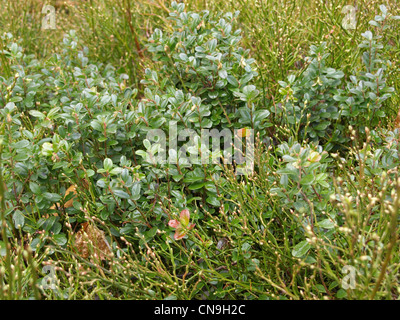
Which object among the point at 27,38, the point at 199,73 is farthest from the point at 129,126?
the point at 27,38

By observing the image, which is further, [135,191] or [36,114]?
[36,114]

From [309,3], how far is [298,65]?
985 mm

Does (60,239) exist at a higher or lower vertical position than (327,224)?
lower

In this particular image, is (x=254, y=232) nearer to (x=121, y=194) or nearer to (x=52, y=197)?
(x=121, y=194)

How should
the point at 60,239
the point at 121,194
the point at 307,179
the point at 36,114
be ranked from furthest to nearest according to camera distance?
the point at 36,114, the point at 60,239, the point at 121,194, the point at 307,179

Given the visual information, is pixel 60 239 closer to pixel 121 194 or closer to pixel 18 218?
pixel 18 218

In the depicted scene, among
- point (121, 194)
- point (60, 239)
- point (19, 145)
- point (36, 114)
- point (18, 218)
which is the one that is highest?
point (36, 114)

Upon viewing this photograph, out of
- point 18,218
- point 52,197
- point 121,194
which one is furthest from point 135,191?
point 18,218

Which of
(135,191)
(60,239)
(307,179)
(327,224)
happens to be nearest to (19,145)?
(60,239)

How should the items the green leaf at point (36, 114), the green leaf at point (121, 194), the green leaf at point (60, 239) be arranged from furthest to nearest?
the green leaf at point (36, 114), the green leaf at point (60, 239), the green leaf at point (121, 194)

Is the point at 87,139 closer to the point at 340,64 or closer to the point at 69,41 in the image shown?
the point at 69,41

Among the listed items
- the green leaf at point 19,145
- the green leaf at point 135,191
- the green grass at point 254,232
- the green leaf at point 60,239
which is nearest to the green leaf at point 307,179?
the green grass at point 254,232

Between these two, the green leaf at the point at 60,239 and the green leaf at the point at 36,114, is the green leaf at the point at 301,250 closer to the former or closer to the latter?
the green leaf at the point at 60,239

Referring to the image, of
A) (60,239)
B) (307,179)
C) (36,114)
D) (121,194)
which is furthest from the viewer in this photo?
(36,114)
